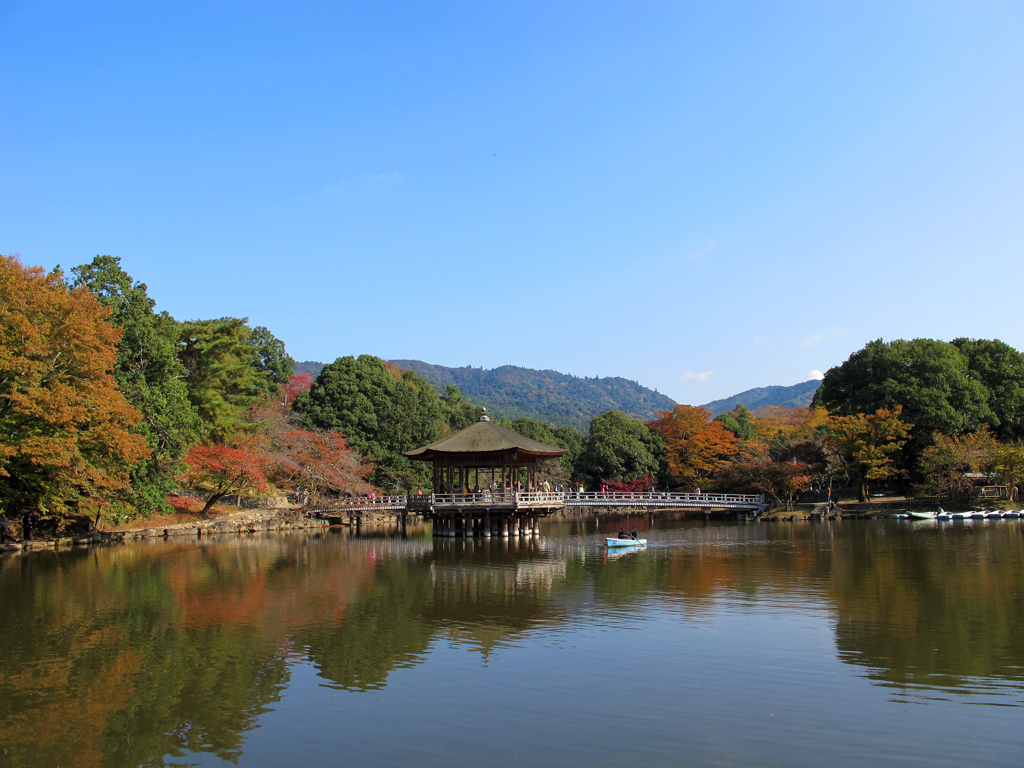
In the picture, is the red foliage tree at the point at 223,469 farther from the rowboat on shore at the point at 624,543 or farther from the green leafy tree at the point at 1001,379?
the green leafy tree at the point at 1001,379

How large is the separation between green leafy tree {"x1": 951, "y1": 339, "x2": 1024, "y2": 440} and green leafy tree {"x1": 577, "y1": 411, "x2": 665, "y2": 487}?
24.2 metres

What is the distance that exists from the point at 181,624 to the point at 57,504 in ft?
46.9

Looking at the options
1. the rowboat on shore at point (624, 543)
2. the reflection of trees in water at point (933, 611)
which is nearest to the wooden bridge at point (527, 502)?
the rowboat on shore at point (624, 543)

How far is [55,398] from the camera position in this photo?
21953mm

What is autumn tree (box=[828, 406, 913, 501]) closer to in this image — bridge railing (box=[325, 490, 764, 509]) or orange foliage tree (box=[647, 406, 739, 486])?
bridge railing (box=[325, 490, 764, 509])

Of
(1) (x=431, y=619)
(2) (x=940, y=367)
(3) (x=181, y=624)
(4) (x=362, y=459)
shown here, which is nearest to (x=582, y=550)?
(1) (x=431, y=619)

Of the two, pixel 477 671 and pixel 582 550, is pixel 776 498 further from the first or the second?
pixel 477 671

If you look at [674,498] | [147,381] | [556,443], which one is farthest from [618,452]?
[147,381]

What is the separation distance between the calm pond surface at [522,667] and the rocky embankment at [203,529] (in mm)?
8409

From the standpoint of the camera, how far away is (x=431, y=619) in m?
14.0

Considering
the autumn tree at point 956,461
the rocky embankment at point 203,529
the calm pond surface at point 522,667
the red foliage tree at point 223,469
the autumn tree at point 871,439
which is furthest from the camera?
the autumn tree at point 871,439

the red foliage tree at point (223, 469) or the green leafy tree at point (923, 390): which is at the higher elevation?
the green leafy tree at point (923, 390)

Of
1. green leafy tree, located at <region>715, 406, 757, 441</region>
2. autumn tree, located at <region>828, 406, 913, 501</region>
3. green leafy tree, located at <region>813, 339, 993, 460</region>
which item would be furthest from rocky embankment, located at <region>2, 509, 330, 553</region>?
green leafy tree, located at <region>715, 406, 757, 441</region>

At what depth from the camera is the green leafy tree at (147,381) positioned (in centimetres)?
A: 2833
